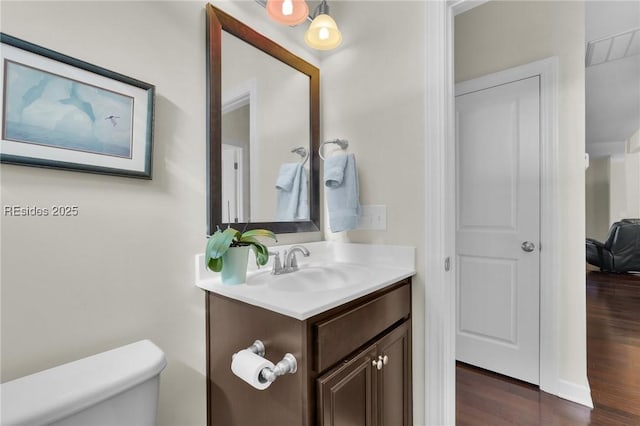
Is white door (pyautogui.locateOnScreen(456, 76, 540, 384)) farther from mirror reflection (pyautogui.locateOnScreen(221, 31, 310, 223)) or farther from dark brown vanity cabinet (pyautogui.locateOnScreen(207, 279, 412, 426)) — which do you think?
mirror reflection (pyautogui.locateOnScreen(221, 31, 310, 223))

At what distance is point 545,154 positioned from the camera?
5.81 ft

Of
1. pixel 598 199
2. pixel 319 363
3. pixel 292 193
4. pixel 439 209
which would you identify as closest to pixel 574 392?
pixel 439 209

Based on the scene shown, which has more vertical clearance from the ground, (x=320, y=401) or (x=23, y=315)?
(x=23, y=315)

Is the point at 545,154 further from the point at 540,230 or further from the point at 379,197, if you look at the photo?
the point at 379,197

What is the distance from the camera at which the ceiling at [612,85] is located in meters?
2.10

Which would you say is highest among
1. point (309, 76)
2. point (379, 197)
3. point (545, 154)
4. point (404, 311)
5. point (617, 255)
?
point (309, 76)

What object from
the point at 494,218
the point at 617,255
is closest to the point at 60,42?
the point at 494,218

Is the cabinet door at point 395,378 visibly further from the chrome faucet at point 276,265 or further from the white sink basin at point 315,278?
the chrome faucet at point 276,265

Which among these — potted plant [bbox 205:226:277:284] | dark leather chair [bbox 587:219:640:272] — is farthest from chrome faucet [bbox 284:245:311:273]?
dark leather chair [bbox 587:219:640:272]

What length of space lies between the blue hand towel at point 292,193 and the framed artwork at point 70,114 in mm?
620

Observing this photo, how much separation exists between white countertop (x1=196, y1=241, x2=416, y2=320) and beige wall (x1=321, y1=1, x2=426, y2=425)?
0.19ft

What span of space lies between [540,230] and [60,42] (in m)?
2.37

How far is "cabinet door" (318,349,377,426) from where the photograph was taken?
83 cm

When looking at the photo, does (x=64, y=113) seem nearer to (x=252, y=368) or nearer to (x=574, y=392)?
(x=252, y=368)
